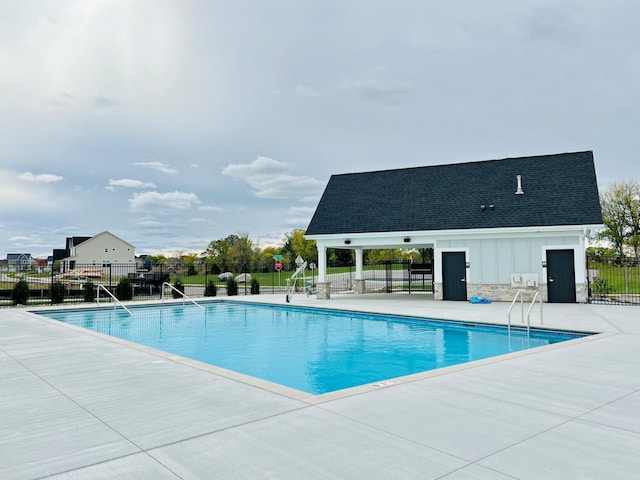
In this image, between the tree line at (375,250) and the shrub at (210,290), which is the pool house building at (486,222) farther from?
the tree line at (375,250)

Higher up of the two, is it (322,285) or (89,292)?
(322,285)

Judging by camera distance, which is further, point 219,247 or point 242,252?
point 219,247

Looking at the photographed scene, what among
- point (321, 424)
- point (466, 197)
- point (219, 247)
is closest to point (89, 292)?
point (466, 197)

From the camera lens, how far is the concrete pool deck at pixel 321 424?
3.33 m

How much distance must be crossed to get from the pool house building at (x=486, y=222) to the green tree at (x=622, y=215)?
780 inches

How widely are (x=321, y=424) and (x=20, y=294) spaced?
20502mm

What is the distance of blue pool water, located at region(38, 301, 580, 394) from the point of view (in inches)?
334

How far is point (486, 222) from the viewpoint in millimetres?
18844

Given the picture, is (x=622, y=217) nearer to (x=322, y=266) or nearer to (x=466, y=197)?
(x=466, y=197)

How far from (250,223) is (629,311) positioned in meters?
49.3

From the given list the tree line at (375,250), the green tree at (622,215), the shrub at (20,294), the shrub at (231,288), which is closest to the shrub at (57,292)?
the shrub at (20,294)

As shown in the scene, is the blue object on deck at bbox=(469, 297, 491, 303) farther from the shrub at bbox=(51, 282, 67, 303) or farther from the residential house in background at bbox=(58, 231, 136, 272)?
the residential house in background at bbox=(58, 231, 136, 272)

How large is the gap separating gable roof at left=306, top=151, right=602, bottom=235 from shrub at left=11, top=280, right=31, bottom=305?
517 inches

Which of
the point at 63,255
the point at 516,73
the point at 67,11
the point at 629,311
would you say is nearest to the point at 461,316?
the point at 629,311
